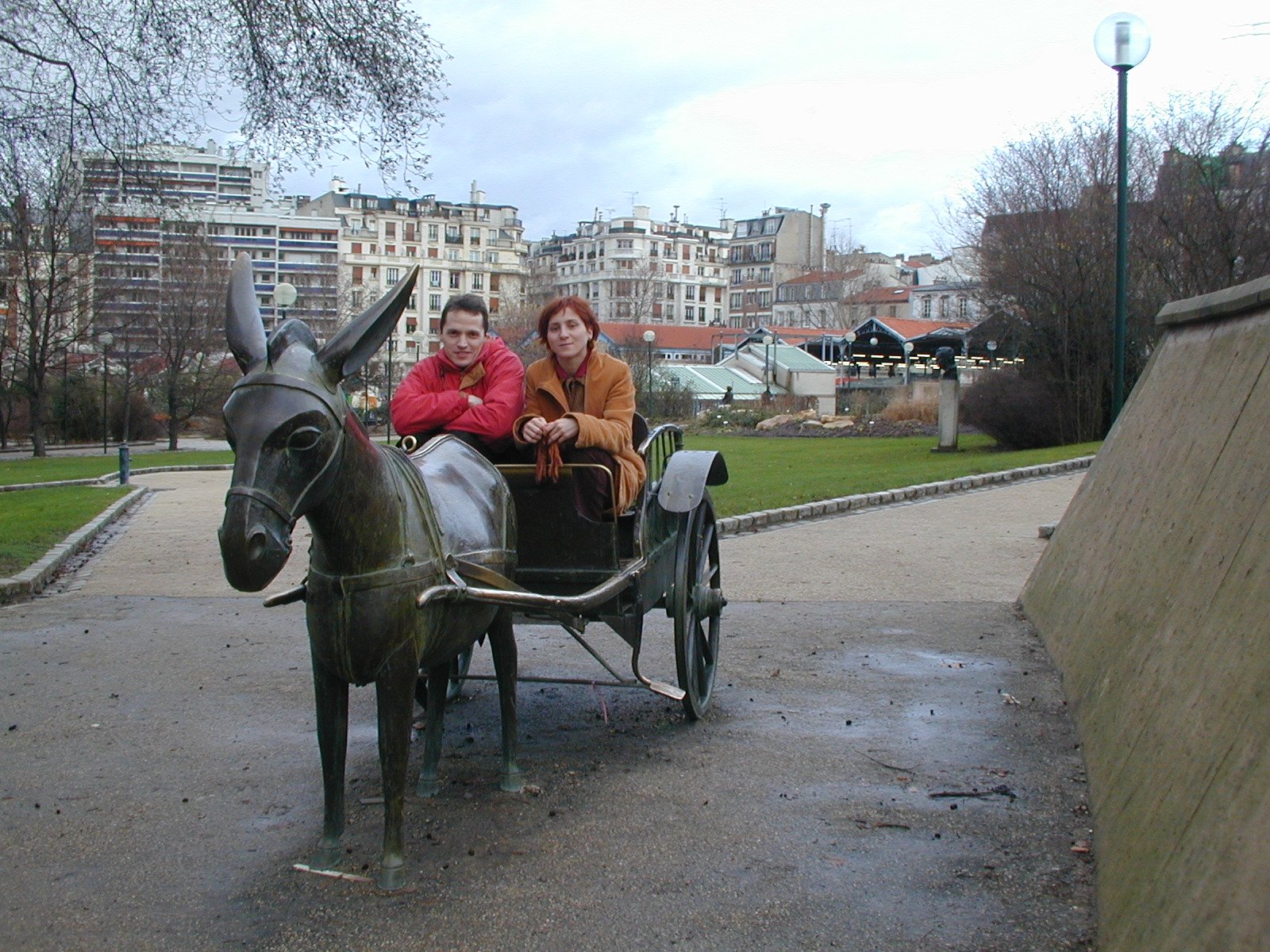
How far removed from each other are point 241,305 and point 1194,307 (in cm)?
521

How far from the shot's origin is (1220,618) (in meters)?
3.87

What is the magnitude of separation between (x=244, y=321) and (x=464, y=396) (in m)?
1.72

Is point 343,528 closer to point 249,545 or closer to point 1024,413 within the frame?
point 249,545

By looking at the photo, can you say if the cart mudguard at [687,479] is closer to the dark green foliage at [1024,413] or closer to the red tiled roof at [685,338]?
the dark green foliage at [1024,413]

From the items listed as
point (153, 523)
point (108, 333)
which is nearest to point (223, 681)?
point (153, 523)

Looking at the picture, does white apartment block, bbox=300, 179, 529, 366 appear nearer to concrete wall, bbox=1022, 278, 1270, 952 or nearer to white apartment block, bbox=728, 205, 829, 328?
white apartment block, bbox=728, 205, 829, 328

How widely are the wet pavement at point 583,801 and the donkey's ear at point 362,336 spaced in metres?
1.77

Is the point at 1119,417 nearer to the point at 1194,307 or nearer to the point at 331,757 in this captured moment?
the point at 1194,307

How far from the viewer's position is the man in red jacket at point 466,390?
17.7ft

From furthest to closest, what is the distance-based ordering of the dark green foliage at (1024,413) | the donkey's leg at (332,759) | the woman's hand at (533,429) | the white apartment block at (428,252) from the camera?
the white apartment block at (428,252) → the dark green foliage at (1024,413) → the woman's hand at (533,429) → the donkey's leg at (332,759)

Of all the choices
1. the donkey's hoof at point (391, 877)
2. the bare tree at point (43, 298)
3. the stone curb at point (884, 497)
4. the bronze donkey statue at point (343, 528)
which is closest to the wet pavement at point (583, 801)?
the donkey's hoof at point (391, 877)

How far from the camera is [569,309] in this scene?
19.4 ft

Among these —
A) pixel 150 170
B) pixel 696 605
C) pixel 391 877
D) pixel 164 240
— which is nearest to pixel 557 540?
pixel 696 605

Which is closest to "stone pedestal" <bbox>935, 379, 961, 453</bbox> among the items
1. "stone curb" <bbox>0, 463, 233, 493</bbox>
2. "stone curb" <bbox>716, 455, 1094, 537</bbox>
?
"stone curb" <bbox>716, 455, 1094, 537</bbox>
